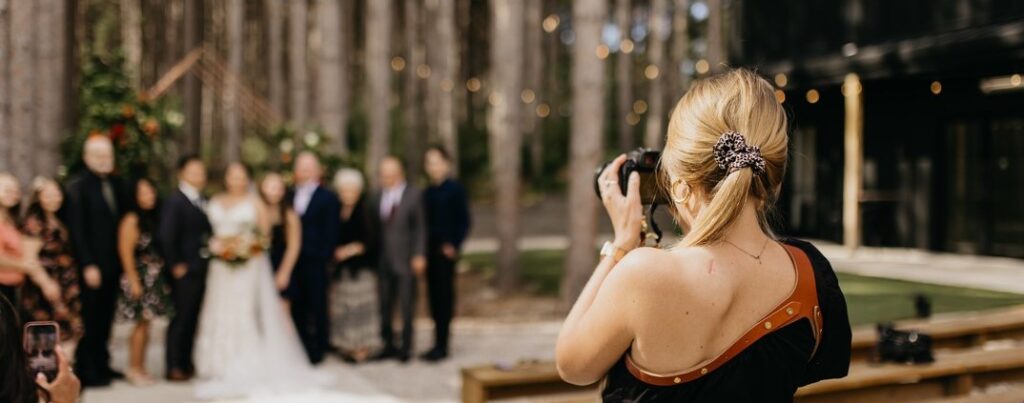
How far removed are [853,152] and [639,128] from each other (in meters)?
25.5

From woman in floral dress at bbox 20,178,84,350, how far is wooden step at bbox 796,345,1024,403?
16.7 ft

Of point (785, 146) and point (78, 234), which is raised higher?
point (785, 146)

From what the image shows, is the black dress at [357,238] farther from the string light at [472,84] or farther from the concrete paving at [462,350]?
the string light at [472,84]

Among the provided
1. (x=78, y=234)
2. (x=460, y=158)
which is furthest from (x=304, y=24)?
(x=460, y=158)

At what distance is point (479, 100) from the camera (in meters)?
45.3

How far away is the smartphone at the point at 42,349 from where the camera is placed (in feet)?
8.25

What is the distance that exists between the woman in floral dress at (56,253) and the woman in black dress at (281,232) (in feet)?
6.23

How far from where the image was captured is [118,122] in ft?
32.6

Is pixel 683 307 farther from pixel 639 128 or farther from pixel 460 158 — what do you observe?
pixel 639 128

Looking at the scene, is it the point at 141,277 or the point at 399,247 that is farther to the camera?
the point at 399,247

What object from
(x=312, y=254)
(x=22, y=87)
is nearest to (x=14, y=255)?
(x=22, y=87)

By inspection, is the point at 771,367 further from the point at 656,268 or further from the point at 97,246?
the point at 97,246

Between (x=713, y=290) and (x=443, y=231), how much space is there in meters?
7.86

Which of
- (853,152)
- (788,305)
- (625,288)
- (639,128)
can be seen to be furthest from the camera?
(639,128)
